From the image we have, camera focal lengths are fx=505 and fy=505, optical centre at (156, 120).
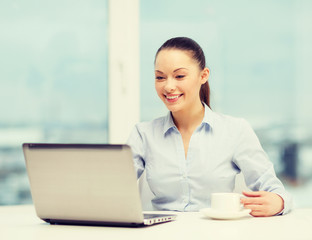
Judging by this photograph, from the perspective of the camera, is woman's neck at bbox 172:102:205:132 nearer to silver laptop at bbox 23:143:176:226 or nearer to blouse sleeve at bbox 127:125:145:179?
blouse sleeve at bbox 127:125:145:179

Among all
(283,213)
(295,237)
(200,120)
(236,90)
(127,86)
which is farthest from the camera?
(236,90)

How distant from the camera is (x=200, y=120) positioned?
1.88 meters

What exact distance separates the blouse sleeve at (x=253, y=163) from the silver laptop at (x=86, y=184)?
508 millimetres

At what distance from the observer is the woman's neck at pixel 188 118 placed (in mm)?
1873

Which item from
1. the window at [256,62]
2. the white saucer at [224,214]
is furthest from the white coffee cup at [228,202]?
the window at [256,62]

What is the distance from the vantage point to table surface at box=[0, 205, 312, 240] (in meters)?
1.12

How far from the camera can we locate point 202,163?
5.85ft

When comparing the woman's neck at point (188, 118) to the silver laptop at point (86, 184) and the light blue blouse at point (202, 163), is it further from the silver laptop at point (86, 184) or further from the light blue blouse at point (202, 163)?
the silver laptop at point (86, 184)

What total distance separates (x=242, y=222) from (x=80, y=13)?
1816mm

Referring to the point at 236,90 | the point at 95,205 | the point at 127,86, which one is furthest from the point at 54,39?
the point at 95,205

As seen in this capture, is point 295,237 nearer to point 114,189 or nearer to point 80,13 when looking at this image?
point 114,189

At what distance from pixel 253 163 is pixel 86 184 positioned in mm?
721

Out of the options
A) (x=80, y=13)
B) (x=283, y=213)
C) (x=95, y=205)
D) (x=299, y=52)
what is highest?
(x=80, y=13)

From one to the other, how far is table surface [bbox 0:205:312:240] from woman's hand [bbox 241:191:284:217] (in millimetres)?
24
